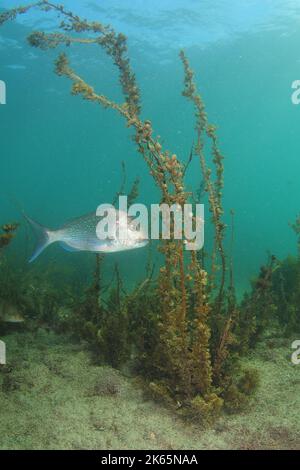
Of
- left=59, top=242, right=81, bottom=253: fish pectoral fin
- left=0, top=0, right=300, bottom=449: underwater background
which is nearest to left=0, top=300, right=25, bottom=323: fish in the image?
left=0, top=0, right=300, bottom=449: underwater background

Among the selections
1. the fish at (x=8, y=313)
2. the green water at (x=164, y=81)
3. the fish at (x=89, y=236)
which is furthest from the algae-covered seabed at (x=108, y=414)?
the green water at (x=164, y=81)

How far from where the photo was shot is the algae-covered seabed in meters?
3.66

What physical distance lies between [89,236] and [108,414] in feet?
7.17

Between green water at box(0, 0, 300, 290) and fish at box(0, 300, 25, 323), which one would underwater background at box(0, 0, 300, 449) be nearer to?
fish at box(0, 300, 25, 323)

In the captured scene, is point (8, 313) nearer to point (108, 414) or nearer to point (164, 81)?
point (108, 414)

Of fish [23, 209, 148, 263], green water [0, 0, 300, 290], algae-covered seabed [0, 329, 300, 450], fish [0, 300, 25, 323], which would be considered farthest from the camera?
green water [0, 0, 300, 290]

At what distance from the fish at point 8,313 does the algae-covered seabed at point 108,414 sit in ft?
1.95

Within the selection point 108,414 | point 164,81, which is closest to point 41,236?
point 108,414

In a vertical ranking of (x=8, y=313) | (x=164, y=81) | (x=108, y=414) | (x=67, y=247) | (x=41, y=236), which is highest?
(x=164, y=81)

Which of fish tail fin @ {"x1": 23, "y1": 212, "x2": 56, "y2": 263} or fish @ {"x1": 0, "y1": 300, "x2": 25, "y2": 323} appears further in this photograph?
fish @ {"x1": 0, "y1": 300, "x2": 25, "y2": 323}

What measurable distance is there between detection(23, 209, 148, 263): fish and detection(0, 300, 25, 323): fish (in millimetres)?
1476

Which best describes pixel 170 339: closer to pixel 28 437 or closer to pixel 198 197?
pixel 28 437

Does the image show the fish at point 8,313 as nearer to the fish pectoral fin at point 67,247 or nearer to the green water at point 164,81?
the fish pectoral fin at point 67,247

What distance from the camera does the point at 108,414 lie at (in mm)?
4062
